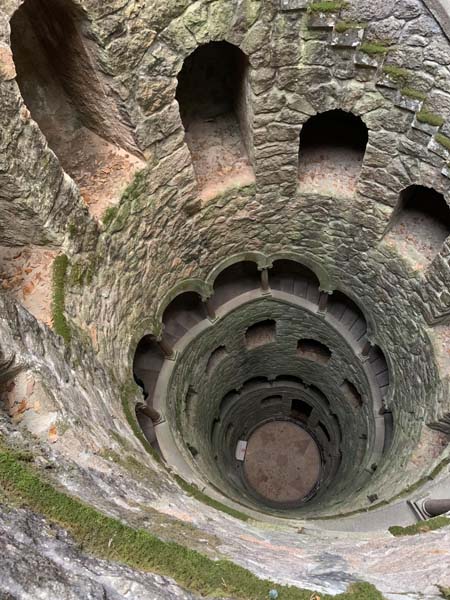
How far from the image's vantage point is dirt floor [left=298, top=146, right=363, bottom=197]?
7.11 metres

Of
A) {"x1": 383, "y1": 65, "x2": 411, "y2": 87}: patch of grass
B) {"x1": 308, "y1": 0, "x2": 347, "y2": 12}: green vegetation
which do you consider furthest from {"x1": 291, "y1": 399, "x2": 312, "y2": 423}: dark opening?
{"x1": 308, "y1": 0, "x2": 347, "y2": 12}: green vegetation

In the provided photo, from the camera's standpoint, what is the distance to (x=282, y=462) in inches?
486

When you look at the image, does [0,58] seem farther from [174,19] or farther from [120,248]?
[120,248]

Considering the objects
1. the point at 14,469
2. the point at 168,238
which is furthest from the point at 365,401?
the point at 14,469

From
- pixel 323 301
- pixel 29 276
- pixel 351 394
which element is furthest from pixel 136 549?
pixel 351 394

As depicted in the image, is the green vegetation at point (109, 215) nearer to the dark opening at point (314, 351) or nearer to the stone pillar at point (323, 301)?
the stone pillar at point (323, 301)

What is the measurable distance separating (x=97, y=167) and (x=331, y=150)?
3935mm

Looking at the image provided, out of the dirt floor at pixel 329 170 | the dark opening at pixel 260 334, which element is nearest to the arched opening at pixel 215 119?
the dirt floor at pixel 329 170

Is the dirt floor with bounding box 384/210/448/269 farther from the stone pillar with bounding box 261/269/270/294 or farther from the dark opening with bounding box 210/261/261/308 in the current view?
the dark opening with bounding box 210/261/261/308

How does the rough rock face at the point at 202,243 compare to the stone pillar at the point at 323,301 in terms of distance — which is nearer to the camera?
the rough rock face at the point at 202,243

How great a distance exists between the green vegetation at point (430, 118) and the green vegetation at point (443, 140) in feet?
0.43

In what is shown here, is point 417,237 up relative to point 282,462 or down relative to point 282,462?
up

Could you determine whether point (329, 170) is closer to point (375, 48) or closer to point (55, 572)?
point (375, 48)

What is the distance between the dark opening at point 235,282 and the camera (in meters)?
9.61
